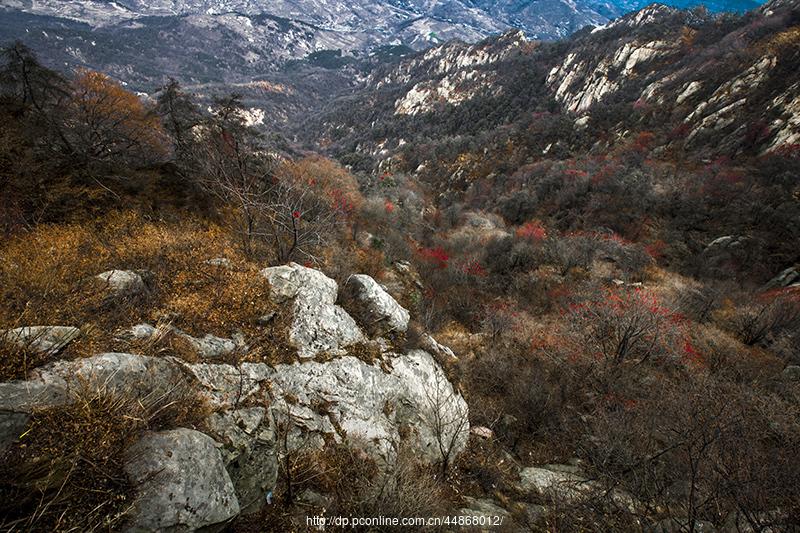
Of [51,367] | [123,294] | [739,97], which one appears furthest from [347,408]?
[739,97]

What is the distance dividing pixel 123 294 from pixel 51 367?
9.23 feet

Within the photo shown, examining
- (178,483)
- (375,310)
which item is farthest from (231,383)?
(375,310)

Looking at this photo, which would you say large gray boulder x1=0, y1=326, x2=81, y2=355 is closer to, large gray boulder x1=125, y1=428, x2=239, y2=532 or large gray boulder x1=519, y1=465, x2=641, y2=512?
large gray boulder x1=125, y1=428, x2=239, y2=532

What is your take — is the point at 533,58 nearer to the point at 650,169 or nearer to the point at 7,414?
the point at 650,169

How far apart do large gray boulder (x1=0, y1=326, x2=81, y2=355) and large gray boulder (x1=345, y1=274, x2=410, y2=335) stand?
525cm

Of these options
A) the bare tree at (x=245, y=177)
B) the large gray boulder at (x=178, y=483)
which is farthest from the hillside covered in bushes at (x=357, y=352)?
the bare tree at (x=245, y=177)

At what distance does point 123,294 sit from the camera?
232 inches

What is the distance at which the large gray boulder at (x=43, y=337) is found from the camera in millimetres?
3514

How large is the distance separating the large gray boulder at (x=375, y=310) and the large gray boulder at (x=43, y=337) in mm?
5245

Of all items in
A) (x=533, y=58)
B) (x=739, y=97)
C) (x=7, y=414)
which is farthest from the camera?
(x=533, y=58)

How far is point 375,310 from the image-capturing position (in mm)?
8336

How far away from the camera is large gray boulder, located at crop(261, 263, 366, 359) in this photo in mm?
6695

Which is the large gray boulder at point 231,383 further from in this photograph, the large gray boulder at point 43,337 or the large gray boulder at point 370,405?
the large gray boulder at point 43,337

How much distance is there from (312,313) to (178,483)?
4.28m
